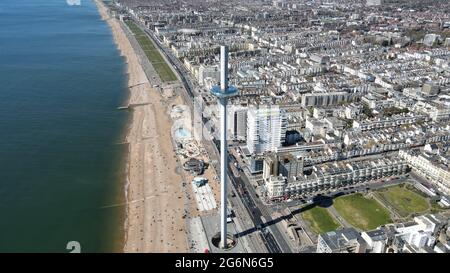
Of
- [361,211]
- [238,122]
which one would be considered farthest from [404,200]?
[238,122]

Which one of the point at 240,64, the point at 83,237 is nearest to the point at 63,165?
the point at 83,237

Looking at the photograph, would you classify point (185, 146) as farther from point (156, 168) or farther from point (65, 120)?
point (65, 120)

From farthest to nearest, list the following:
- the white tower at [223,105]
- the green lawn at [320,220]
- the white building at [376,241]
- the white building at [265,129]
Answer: the white building at [265,129]
the green lawn at [320,220]
the white building at [376,241]
the white tower at [223,105]

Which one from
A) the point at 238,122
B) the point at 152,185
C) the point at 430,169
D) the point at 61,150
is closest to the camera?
the point at 430,169

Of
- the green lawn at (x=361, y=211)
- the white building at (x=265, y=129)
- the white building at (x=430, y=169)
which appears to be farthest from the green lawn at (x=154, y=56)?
the green lawn at (x=361, y=211)

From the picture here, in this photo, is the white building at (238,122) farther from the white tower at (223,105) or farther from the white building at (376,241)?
the white building at (376,241)

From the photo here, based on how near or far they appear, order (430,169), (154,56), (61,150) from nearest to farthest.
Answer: (430,169), (61,150), (154,56)

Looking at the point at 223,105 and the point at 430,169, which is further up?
the point at 223,105

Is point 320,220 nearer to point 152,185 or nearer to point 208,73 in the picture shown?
point 152,185
